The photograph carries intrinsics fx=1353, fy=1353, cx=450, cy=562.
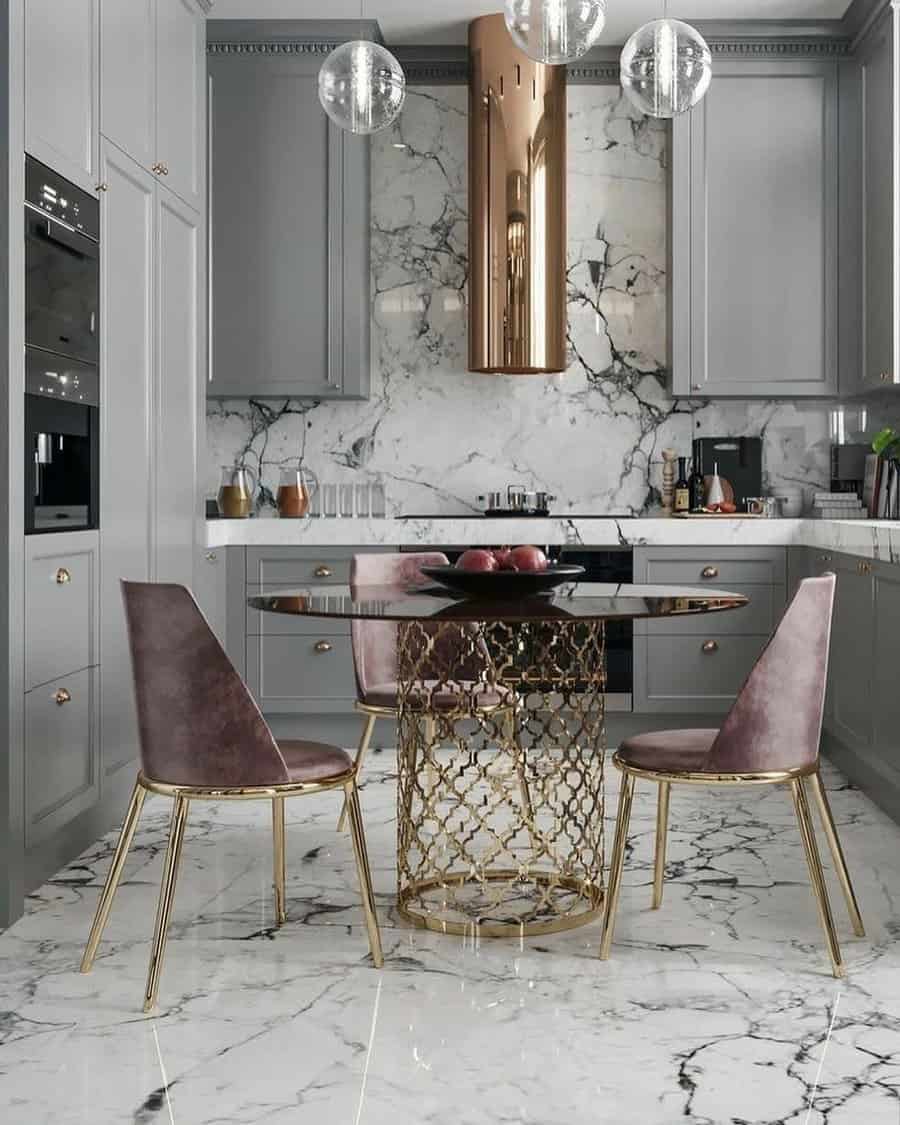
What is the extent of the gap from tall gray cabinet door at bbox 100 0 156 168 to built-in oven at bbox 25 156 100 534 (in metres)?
0.32

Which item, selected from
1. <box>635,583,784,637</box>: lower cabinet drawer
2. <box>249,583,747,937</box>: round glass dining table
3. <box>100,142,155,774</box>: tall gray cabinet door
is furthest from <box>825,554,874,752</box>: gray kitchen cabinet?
<box>100,142,155,774</box>: tall gray cabinet door

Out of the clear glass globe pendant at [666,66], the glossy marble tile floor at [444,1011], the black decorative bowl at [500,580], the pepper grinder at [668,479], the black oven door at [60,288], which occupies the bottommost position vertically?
the glossy marble tile floor at [444,1011]

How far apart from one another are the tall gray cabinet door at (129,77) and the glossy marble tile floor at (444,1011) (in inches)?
77.4

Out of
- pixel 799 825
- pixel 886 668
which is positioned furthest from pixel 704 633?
pixel 799 825

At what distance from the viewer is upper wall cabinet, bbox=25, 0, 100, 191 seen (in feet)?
9.82

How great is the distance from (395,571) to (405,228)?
6.87 ft

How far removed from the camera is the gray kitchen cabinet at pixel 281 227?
5043 millimetres

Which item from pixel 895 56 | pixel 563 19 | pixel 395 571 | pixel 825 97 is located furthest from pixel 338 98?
pixel 825 97

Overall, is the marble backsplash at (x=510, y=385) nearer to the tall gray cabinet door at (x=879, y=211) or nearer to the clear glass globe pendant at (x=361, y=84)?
the tall gray cabinet door at (x=879, y=211)

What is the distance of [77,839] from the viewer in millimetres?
3457

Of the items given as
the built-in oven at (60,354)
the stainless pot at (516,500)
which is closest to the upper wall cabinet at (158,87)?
the built-in oven at (60,354)

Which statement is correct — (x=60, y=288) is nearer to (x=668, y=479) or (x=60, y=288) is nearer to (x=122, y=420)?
(x=122, y=420)

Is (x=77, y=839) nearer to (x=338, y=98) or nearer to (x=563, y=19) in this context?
(x=338, y=98)

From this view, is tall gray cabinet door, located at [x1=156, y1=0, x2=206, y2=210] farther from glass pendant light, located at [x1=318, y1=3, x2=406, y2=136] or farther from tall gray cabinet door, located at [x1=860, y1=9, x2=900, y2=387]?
tall gray cabinet door, located at [x1=860, y1=9, x2=900, y2=387]
